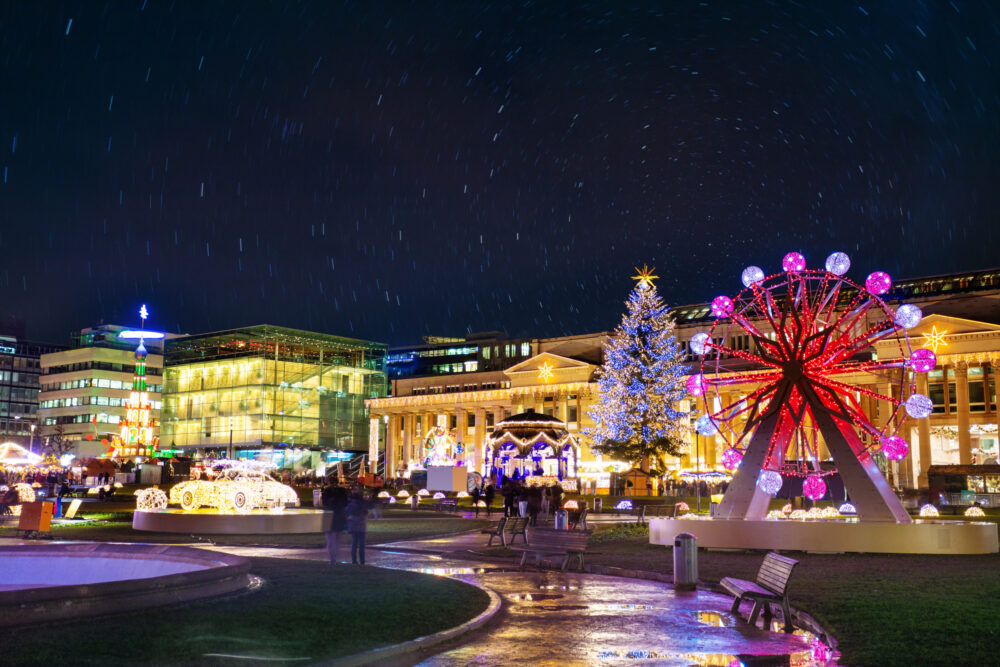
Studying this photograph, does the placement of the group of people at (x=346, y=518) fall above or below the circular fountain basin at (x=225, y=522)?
above

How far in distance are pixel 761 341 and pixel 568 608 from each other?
1551cm

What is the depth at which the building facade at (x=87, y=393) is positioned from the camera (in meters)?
131

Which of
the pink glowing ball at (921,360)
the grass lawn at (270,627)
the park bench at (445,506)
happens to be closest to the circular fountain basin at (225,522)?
the grass lawn at (270,627)

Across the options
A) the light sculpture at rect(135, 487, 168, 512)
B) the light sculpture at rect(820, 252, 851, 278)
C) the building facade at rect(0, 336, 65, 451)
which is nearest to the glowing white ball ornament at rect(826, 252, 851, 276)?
the light sculpture at rect(820, 252, 851, 278)

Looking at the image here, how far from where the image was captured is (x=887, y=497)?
79.8 ft

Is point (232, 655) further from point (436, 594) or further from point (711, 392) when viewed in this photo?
point (711, 392)

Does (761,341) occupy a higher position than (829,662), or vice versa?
(761,341)

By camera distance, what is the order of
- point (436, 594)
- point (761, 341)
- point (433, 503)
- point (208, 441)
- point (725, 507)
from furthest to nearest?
point (208, 441) < point (433, 503) < point (761, 341) < point (725, 507) < point (436, 594)

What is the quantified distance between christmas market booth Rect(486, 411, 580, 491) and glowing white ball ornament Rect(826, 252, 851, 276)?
32072mm

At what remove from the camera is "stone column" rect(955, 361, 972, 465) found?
244 feet

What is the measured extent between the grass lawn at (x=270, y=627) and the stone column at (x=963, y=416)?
69382mm

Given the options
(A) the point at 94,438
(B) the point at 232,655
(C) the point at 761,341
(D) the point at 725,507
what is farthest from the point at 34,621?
(A) the point at 94,438

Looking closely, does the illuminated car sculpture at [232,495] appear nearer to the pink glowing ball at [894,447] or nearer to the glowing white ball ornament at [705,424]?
the glowing white ball ornament at [705,424]

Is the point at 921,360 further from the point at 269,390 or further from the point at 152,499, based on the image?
the point at 269,390
